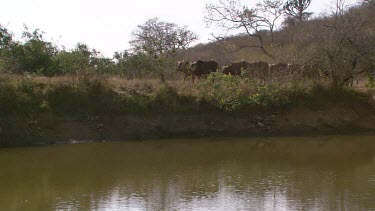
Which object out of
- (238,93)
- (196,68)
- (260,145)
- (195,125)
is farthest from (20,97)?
(196,68)

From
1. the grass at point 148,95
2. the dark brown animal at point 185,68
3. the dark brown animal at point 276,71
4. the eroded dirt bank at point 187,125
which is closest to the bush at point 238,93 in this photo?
the grass at point 148,95

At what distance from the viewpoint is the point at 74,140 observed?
15211 mm

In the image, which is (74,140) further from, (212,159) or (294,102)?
(294,102)

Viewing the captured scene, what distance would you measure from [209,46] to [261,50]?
29.1 ft

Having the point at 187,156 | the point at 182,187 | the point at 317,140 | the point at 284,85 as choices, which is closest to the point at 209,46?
the point at 284,85

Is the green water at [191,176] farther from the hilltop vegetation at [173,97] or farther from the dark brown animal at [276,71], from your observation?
the dark brown animal at [276,71]

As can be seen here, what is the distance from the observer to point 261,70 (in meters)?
19.5

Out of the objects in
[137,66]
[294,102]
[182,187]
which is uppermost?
[137,66]

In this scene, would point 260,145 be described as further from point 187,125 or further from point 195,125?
point 187,125

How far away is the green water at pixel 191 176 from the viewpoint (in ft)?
25.3

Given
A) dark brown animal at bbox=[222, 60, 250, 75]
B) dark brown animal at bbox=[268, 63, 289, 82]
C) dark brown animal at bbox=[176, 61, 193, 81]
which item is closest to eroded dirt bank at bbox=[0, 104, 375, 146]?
dark brown animal at bbox=[268, 63, 289, 82]

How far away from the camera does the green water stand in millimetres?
7715

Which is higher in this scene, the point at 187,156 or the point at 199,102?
the point at 199,102

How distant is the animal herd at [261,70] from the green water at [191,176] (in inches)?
150
